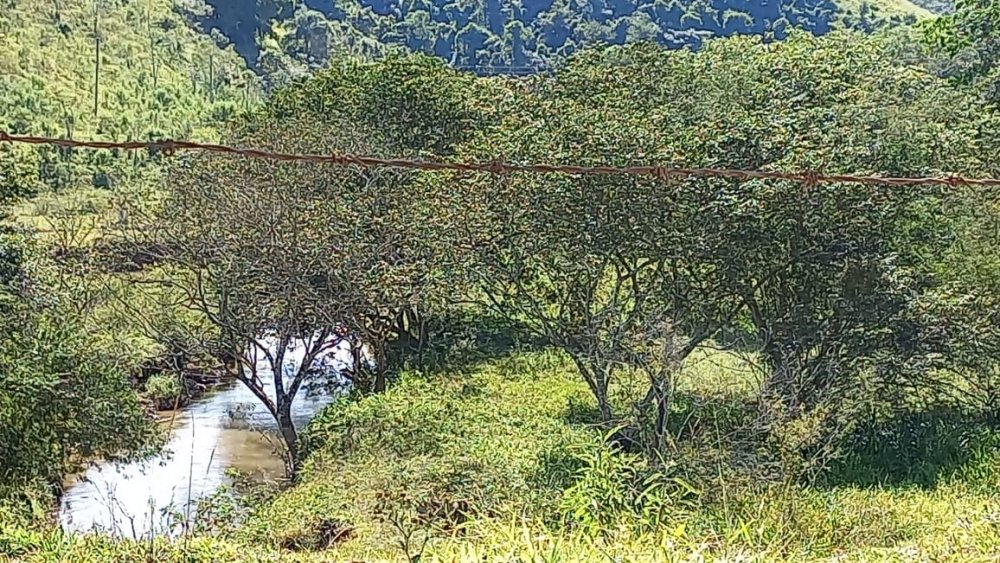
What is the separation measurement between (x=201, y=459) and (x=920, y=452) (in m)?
9.96

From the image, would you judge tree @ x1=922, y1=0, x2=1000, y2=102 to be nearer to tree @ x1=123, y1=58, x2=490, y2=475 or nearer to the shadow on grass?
the shadow on grass

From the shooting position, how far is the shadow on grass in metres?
9.70

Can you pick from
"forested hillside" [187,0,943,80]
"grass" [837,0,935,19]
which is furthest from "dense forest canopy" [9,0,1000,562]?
"grass" [837,0,935,19]

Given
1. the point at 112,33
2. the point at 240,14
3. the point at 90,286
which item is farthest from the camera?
the point at 240,14

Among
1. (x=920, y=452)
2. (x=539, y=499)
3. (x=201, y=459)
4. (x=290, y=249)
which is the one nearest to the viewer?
(x=539, y=499)

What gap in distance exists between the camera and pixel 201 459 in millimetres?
14484

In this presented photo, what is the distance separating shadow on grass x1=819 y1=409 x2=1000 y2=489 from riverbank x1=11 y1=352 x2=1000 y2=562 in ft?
0.11

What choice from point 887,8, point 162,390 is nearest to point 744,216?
point 162,390

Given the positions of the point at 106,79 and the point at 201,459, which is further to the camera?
the point at 106,79

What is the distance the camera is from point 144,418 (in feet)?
37.7

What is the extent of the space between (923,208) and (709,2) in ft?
257

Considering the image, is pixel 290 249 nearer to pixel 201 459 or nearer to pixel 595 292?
pixel 595 292

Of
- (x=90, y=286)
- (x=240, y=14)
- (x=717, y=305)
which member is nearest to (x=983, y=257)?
(x=717, y=305)

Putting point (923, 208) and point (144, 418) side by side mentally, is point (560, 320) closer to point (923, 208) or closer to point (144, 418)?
point (923, 208)
